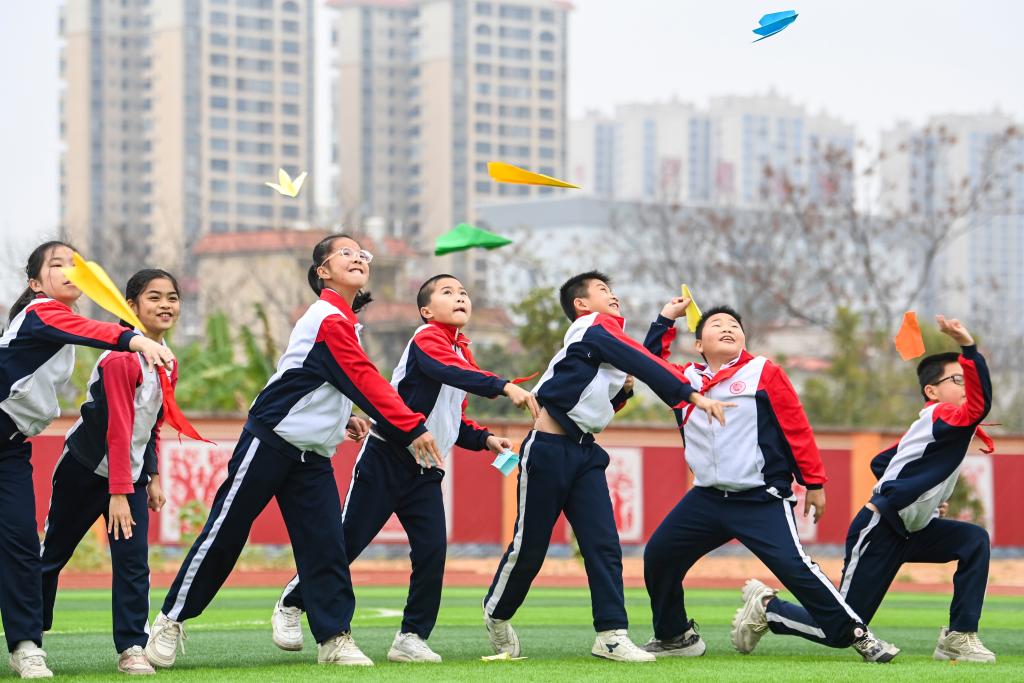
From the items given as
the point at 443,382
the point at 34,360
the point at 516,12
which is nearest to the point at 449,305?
the point at 443,382

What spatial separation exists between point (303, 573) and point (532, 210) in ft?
251

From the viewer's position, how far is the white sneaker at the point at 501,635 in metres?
7.73

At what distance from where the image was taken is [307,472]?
716cm

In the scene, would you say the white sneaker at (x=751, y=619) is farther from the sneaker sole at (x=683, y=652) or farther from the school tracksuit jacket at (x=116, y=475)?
the school tracksuit jacket at (x=116, y=475)

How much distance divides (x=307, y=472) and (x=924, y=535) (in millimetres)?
3253

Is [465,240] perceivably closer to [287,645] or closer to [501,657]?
[501,657]

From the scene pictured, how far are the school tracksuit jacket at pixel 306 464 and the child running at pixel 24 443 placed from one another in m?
0.69

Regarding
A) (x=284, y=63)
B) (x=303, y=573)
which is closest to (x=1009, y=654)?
(x=303, y=573)

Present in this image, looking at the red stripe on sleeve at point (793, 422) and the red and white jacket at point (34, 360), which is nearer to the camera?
the red and white jacket at point (34, 360)

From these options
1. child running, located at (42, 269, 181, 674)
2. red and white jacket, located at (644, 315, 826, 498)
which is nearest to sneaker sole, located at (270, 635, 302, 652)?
child running, located at (42, 269, 181, 674)

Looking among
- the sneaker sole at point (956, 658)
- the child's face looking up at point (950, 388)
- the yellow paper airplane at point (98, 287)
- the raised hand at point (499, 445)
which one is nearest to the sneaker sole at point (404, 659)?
the raised hand at point (499, 445)

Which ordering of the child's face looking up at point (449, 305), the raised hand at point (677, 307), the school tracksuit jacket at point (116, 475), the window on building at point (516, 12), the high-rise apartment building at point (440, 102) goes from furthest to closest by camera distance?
1. the window on building at point (516, 12)
2. the high-rise apartment building at point (440, 102)
3. the raised hand at point (677, 307)
4. the child's face looking up at point (449, 305)
5. the school tracksuit jacket at point (116, 475)

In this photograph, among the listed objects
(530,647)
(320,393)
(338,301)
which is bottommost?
(530,647)

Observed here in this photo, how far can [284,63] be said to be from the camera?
107 meters
